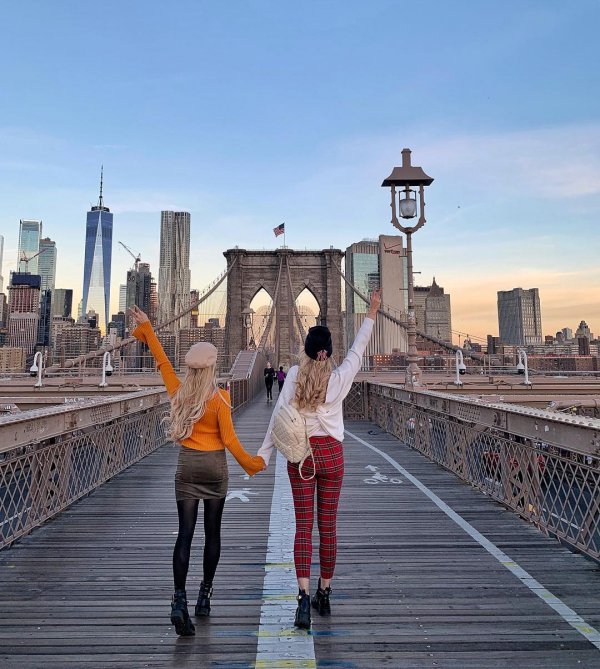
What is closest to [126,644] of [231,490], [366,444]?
[231,490]

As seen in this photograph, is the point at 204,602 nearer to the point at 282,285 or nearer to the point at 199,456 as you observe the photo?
the point at 199,456

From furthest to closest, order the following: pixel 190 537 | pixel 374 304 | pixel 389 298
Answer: pixel 389 298
pixel 374 304
pixel 190 537

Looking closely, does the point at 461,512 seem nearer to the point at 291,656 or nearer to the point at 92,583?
the point at 291,656

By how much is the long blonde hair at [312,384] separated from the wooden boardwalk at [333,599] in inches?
54.1

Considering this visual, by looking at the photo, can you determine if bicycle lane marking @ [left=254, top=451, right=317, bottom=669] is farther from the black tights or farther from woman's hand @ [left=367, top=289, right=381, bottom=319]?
woman's hand @ [left=367, top=289, right=381, bottom=319]

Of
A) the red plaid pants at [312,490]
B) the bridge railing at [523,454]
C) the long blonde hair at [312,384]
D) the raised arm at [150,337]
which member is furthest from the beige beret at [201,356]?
the bridge railing at [523,454]

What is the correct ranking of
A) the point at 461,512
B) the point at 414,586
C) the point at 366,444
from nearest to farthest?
the point at 414,586, the point at 461,512, the point at 366,444

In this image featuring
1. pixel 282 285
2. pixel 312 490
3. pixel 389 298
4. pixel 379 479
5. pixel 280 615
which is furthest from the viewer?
pixel 282 285

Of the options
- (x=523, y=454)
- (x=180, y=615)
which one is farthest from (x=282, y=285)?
(x=180, y=615)

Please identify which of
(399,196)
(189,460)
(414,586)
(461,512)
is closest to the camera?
(189,460)

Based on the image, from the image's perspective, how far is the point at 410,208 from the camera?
11344 millimetres

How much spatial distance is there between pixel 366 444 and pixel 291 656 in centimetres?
790

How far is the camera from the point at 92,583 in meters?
3.75

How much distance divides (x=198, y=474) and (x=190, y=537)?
15.0 inches
